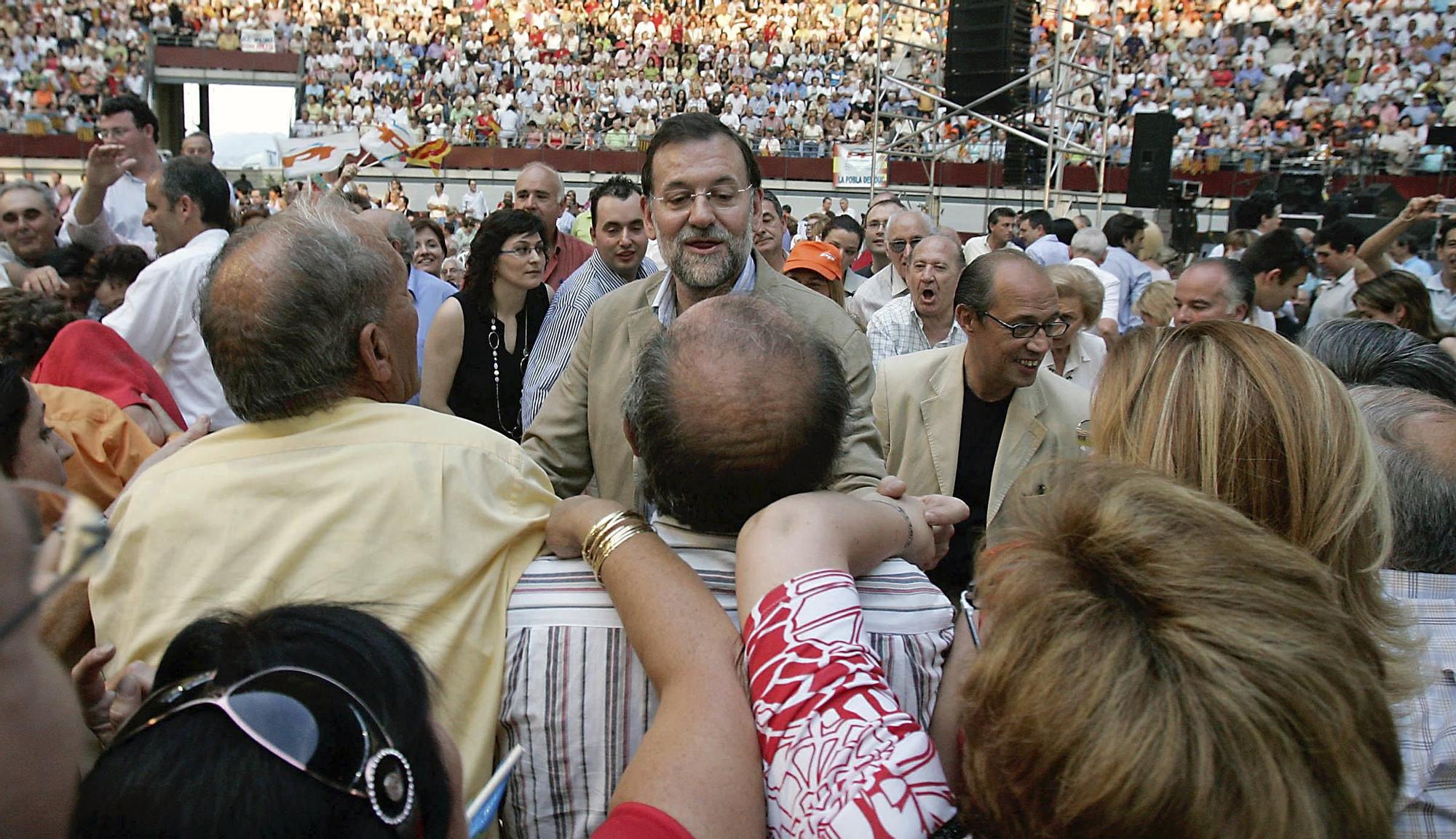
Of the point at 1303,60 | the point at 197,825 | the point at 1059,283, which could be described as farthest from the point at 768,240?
the point at 1303,60

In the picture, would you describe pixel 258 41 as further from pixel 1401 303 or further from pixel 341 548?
pixel 341 548

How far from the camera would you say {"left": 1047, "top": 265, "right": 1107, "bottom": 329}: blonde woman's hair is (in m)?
4.48

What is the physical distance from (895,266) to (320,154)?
6.05 meters

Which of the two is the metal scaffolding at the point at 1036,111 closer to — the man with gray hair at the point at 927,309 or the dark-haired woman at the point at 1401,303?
the dark-haired woman at the point at 1401,303

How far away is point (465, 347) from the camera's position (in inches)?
172

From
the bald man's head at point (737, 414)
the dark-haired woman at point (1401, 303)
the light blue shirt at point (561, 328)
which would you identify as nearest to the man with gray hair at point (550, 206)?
the light blue shirt at point (561, 328)

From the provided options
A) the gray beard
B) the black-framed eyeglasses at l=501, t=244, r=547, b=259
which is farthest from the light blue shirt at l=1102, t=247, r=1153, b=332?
the gray beard

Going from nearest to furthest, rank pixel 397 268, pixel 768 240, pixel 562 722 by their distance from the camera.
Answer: pixel 562 722, pixel 397 268, pixel 768 240

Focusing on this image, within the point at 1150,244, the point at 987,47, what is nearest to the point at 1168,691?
the point at 1150,244

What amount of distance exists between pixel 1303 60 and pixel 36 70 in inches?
1205

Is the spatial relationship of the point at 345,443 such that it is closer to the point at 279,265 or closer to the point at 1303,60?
the point at 279,265

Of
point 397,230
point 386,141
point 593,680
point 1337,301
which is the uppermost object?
point 386,141

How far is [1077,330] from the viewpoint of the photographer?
4461 millimetres

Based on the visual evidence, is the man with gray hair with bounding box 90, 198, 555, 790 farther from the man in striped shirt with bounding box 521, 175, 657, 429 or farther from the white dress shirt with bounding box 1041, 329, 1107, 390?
the white dress shirt with bounding box 1041, 329, 1107, 390
